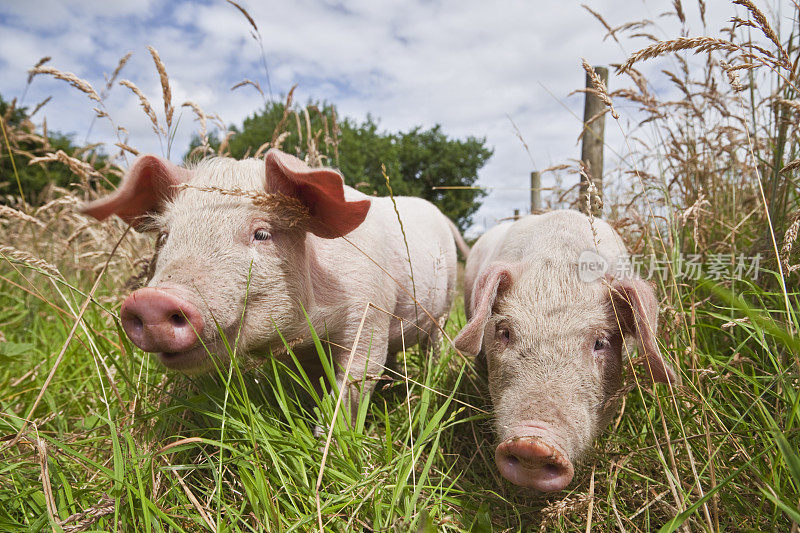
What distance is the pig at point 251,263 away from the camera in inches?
68.6

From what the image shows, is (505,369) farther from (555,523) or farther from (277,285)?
(277,285)

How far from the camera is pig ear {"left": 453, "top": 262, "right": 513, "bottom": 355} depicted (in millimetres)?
2018

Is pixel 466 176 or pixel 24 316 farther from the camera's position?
pixel 466 176

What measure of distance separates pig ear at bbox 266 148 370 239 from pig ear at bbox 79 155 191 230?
521 millimetres

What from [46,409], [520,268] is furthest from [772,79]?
[46,409]

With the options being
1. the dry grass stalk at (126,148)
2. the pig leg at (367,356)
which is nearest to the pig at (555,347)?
the pig leg at (367,356)

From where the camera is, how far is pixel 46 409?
270 cm

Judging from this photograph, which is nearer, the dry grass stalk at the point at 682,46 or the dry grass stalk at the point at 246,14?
the dry grass stalk at the point at 682,46

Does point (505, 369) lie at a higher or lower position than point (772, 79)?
lower

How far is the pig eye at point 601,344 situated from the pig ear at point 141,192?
2.02 meters

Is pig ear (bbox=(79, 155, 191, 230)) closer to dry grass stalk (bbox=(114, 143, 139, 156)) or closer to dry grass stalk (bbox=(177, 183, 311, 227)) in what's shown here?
dry grass stalk (bbox=(177, 183, 311, 227))

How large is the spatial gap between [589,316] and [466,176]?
29324mm

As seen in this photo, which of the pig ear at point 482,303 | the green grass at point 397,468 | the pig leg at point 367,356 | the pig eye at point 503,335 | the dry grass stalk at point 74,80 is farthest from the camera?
the dry grass stalk at point 74,80

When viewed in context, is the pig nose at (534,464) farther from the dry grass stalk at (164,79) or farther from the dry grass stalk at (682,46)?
the dry grass stalk at (164,79)
